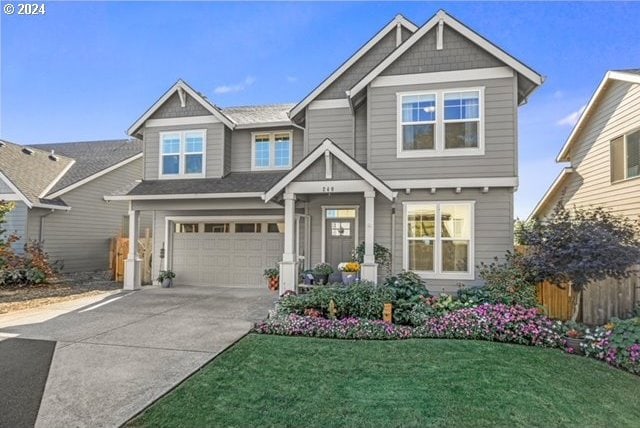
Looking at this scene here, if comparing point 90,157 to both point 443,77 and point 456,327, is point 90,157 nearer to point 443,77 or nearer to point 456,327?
point 443,77

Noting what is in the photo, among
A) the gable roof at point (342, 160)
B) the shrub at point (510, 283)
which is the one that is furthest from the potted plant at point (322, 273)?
the shrub at point (510, 283)

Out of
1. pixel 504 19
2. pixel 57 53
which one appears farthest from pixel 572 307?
pixel 57 53

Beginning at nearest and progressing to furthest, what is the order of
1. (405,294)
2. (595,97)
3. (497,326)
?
1. (497,326)
2. (405,294)
3. (595,97)

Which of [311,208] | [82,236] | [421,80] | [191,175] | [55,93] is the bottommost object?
[82,236]

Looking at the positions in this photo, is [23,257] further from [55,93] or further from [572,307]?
[572,307]

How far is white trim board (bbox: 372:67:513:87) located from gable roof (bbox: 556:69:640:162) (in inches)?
167

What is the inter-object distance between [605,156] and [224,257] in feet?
43.3

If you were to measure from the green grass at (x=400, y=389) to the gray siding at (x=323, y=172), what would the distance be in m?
4.17

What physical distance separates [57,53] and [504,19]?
1518 cm

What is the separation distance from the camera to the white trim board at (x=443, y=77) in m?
9.09

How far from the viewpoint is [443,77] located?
933 centimetres

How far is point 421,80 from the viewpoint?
9.45 meters

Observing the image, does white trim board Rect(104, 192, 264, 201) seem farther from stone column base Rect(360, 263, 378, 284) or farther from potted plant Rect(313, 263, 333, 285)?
stone column base Rect(360, 263, 378, 284)

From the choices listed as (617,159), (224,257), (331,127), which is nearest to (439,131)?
(331,127)
